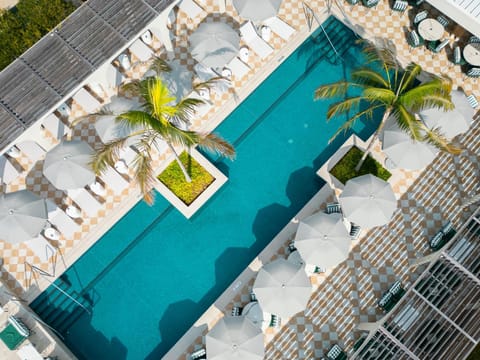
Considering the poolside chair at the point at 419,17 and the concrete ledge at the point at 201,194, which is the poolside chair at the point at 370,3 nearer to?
the poolside chair at the point at 419,17

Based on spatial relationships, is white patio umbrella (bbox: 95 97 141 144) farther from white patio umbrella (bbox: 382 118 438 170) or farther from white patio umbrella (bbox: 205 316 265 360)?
white patio umbrella (bbox: 382 118 438 170)

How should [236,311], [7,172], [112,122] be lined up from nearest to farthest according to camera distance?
[236,311] → [112,122] → [7,172]

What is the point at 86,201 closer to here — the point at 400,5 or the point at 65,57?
the point at 65,57

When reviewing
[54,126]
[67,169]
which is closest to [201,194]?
[67,169]

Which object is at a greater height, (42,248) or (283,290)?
(283,290)

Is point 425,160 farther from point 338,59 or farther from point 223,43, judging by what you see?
point 223,43

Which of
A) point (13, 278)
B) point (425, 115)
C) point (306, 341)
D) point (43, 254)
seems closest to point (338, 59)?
point (425, 115)
